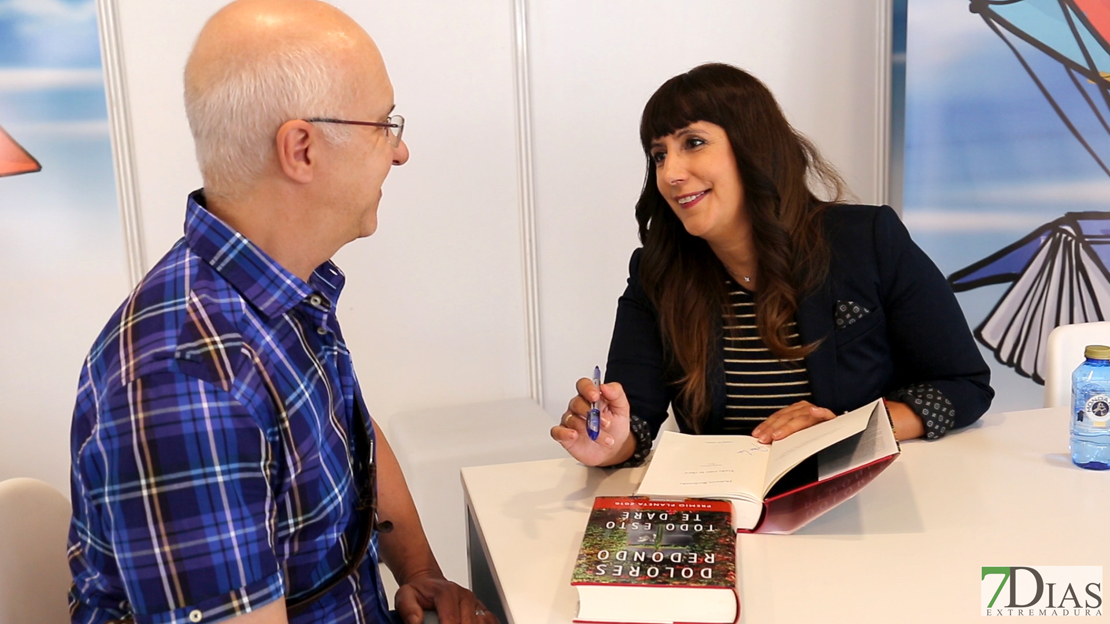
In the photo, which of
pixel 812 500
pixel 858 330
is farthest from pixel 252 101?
pixel 858 330

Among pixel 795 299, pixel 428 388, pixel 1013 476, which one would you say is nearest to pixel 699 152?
pixel 795 299

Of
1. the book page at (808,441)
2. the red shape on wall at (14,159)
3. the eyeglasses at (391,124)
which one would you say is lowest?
the book page at (808,441)

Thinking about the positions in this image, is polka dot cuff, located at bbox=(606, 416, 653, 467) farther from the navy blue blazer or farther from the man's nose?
the man's nose

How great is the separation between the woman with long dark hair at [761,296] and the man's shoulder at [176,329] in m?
0.89

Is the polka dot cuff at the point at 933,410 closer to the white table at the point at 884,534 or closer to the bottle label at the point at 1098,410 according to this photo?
the white table at the point at 884,534

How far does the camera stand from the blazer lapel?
5.66 feet

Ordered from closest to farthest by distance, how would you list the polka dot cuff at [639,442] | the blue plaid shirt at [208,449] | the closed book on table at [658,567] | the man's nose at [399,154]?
the blue plaid shirt at [208,449] < the closed book on table at [658,567] < the man's nose at [399,154] < the polka dot cuff at [639,442]

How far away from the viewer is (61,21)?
8.09 ft

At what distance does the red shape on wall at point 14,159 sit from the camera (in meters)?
2.49

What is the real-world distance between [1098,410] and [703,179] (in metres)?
0.79

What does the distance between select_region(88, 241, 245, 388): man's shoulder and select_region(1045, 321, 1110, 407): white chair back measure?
1.63 m

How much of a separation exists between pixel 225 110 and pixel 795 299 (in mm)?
1126

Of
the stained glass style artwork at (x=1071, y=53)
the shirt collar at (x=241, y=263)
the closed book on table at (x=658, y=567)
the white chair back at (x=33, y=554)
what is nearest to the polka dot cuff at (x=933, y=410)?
the closed book on table at (x=658, y=567)

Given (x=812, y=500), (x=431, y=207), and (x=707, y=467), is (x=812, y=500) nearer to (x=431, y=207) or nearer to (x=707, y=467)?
(x=707, y=467)
